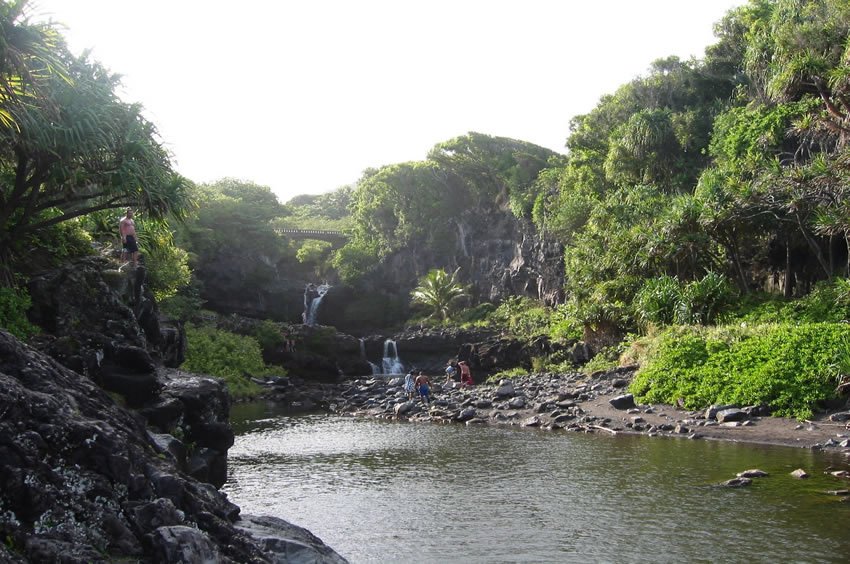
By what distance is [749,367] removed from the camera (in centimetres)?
1761

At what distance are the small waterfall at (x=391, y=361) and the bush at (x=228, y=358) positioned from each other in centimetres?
578

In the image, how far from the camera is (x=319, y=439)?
61.8 feet

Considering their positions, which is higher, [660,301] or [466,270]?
[466,270]

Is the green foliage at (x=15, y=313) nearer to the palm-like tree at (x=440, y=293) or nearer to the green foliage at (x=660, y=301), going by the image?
the green foliage at (x=660, y=301)

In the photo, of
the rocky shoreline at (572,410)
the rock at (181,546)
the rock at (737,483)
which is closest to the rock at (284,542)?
the rock at (181,546)

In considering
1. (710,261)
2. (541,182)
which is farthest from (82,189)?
(541,182)

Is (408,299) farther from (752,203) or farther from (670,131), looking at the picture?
(752,203)

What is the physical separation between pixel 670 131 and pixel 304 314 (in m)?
25.9

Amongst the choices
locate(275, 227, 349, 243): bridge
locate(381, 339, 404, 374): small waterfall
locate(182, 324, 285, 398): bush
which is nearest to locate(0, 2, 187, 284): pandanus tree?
locate(182, 324, 285, 398): bush

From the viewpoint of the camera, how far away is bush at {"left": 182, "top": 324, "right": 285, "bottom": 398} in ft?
101

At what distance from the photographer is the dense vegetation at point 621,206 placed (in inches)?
553

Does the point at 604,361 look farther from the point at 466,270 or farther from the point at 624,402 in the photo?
the point at 466,270

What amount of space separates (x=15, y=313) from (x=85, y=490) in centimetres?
793

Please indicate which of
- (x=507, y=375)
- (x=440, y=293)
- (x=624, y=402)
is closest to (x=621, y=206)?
(x=507, y=375)
